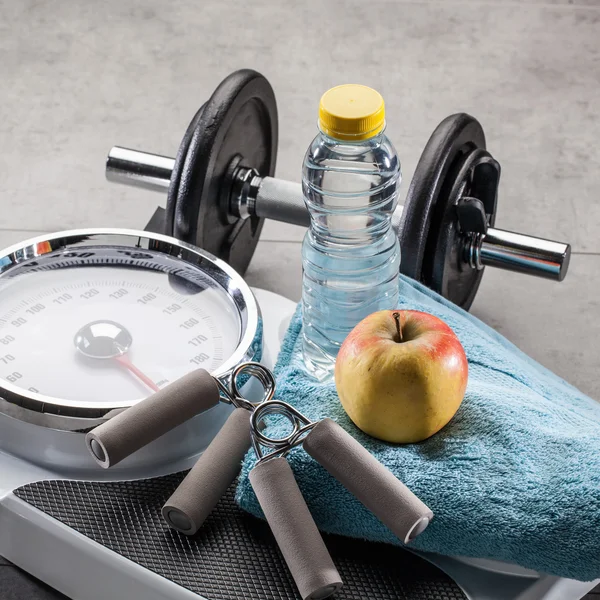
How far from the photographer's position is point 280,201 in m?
1.19

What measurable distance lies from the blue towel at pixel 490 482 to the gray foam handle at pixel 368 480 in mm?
33

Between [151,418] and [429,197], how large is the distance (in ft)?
1.34

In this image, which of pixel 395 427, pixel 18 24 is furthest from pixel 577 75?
pixel 395 427

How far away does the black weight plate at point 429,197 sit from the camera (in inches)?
40.1

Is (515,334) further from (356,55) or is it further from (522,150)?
(356,55)

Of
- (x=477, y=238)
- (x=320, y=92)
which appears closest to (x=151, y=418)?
(x=477, y=238)

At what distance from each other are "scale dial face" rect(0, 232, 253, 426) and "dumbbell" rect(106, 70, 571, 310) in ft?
0.35

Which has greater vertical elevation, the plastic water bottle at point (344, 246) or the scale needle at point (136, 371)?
the plastic water bottle at point (344, 246)

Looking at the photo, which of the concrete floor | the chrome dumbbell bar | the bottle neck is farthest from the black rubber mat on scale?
the concrete floor

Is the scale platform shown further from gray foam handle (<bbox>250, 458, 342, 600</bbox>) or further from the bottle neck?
the bottle neck

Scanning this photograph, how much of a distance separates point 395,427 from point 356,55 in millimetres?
1282

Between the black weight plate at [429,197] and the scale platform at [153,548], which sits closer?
the scale platform at [153,548]

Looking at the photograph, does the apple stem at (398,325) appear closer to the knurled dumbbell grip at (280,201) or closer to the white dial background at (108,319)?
the white dial background at (108,319)

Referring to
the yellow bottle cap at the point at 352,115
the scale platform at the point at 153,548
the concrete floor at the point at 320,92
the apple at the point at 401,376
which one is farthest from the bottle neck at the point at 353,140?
the concrete floor at the point at 320,92
